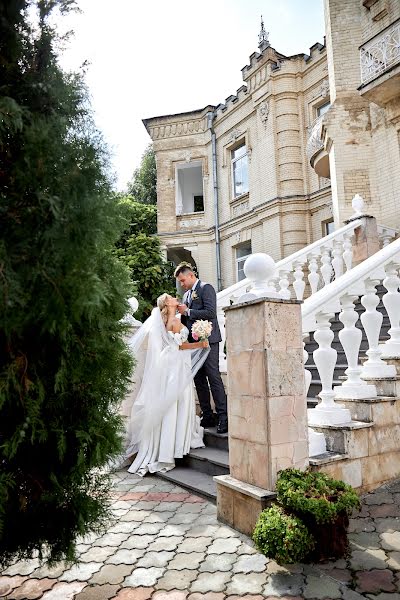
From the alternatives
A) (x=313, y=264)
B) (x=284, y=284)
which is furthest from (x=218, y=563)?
(x=313, y=264)

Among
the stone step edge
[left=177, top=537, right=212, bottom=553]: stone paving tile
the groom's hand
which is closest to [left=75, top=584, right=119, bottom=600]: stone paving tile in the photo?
[left=177, top=537, right=212, bottom=553]: stone paving tile

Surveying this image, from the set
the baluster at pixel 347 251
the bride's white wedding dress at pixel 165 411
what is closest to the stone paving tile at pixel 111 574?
the bride's white wedding dress at pixel 165 411

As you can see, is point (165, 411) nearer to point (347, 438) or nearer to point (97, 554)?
point (97, 554)

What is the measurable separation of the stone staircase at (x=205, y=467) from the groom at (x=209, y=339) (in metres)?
0.19

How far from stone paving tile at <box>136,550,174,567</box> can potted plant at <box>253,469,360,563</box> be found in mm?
639

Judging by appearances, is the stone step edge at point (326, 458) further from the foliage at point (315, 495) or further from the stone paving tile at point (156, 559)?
the stone paving tile at point (156, 559)

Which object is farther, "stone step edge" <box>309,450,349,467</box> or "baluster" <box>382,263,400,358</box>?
"baluster" <box>382,263,400,358</box>

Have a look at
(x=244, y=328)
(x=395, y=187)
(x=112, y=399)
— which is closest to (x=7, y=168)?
(x=112, y=399)

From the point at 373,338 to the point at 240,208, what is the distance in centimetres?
1266

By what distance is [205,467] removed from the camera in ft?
15.1

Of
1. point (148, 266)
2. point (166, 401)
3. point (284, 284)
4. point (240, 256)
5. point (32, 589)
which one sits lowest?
point (32, 589)

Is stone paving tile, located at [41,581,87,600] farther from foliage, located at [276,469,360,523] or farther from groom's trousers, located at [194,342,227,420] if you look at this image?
groom's trousers, located at [194,342,227,420]

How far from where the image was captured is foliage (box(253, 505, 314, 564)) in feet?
8.59

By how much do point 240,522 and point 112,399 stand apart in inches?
65.2
